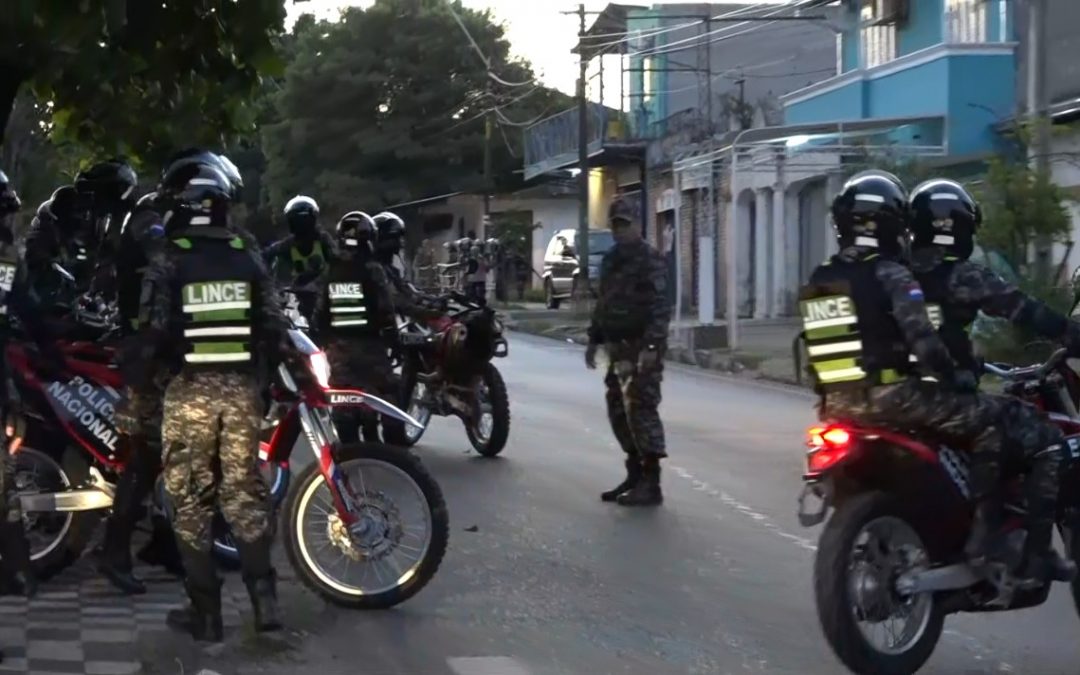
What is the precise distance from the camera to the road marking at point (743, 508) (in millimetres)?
10430

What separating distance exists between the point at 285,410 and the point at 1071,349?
10.9 feet

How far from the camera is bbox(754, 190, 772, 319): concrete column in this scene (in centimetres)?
3562

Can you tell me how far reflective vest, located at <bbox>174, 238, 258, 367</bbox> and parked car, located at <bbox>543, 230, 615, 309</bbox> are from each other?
115 feet

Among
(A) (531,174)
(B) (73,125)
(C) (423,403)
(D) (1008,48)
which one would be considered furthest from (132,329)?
(A) (531,174)

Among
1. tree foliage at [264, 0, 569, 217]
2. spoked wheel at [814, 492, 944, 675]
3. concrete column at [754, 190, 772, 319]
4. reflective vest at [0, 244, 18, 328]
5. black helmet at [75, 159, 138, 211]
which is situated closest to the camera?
spoked wheel at [814, 492, 944, 675]

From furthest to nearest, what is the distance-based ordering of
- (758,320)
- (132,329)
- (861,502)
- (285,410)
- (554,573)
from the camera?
(758,320) < (554,573) < (132,329) < (285,410) < (861,502)

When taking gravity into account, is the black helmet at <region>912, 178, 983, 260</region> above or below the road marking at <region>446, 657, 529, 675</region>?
above

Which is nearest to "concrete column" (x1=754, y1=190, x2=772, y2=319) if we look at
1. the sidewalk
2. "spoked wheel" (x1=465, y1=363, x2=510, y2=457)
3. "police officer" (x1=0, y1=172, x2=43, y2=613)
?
the sidewalk

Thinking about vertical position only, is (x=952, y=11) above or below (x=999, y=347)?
above

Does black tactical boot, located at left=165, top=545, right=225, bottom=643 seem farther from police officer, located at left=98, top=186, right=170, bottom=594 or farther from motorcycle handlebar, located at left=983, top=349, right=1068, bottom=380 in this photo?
motorcycle handlebar, located at left=983, top=349, right=1068, bottom=380

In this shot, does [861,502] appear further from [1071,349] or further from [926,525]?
[1071,349]

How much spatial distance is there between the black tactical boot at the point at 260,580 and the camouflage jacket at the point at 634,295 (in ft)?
14.6

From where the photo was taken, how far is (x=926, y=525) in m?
6.83

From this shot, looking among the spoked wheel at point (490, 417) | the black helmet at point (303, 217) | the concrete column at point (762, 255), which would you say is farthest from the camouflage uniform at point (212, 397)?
the concrete column at point (762, 255)
